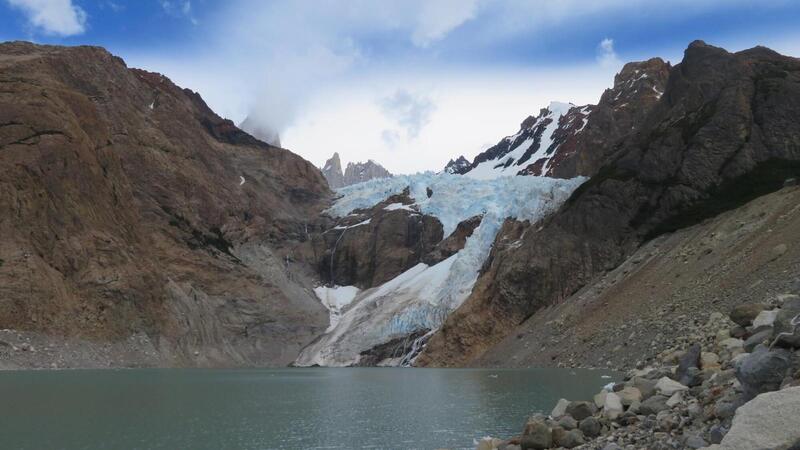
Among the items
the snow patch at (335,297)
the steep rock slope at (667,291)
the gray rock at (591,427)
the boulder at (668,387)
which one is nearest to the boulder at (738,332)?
the boulder at (668,387)

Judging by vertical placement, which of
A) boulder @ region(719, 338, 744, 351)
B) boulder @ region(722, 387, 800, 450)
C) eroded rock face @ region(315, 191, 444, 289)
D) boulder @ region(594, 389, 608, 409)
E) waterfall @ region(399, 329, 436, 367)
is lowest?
waterfall @ region(399, 329, 436, 367)

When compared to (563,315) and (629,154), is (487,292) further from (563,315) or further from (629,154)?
(629,154)

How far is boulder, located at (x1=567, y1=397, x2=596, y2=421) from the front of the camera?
800 inches

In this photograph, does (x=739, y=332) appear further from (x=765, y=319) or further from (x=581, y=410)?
(x=581, y=410)

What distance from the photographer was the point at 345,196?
177625mm

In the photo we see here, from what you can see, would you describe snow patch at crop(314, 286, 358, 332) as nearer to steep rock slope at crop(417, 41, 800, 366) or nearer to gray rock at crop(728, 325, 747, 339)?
steep rock slope at crop(417, 41, 800, 366)

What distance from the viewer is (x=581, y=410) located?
67.1 ft

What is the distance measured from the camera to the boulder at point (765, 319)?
58.6ft

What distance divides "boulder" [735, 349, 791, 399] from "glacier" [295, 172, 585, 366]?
306 ft

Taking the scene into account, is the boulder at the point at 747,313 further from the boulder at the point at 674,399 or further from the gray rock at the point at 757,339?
the boulder at the point at 674,399

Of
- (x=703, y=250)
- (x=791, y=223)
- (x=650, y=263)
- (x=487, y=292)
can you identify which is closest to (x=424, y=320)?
(x=487, y=292)

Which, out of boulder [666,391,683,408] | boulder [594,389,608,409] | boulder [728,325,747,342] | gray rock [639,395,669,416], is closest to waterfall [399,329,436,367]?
boulder [594,389,608,409]

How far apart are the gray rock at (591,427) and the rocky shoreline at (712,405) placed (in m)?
0.03

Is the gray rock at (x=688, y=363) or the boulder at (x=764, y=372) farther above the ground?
the boulder at (x=764, y=372)
